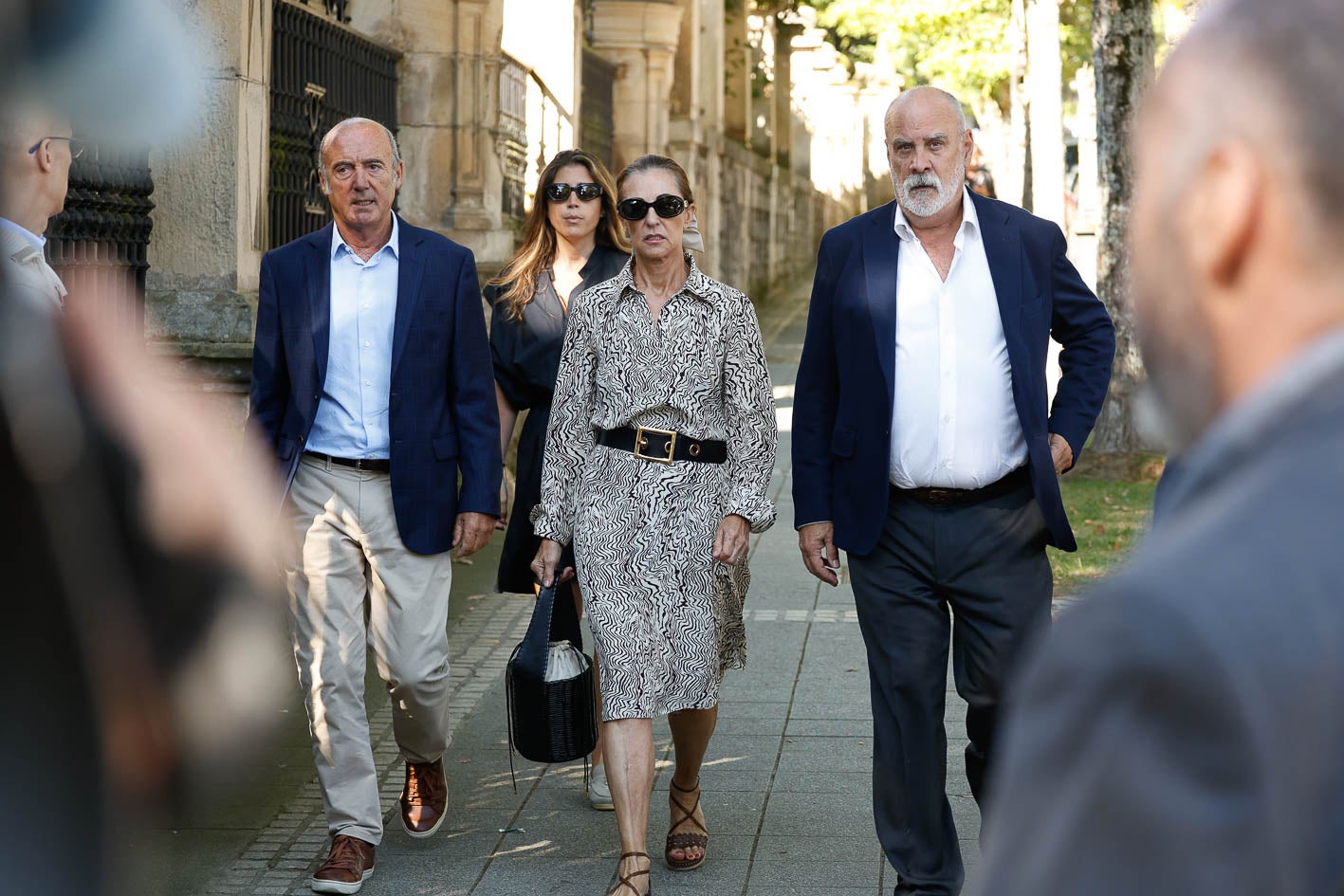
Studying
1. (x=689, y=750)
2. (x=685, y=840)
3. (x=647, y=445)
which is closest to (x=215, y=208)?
(x=647, y=445)

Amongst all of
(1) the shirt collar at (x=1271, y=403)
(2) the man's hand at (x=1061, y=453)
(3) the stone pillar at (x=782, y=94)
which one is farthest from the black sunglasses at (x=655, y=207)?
(3) the stone pillar at (x=782, y=94)

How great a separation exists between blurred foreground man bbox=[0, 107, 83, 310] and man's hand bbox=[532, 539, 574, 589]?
9.41ft

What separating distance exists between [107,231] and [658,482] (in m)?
3.40

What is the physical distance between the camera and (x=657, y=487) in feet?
16.5

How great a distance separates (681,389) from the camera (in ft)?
16.6

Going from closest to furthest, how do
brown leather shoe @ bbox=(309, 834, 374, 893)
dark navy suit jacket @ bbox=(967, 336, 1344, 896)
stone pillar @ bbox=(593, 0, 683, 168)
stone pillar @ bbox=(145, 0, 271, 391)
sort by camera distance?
dark navy suit jacket @ bbox=(967, 336, 1344, 896), brown leather shoe @ bbox=(309, 834, 374, 893), stone pillar @ bbox=(145, 0, 271, 391), stone pillar @ bbox=(593, 0, 683, 168)

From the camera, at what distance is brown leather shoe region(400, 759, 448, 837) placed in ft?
18.1

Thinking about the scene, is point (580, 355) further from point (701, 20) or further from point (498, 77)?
point (701, 20)

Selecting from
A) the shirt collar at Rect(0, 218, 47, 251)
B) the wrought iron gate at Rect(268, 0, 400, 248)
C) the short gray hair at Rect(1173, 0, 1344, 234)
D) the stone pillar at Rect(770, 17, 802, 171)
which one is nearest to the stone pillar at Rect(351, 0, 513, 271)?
the wrought iron gate at Rect(268, 0, 400, 248)

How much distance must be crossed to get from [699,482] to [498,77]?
799cm

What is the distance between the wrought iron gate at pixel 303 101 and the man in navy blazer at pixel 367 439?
2914 mm

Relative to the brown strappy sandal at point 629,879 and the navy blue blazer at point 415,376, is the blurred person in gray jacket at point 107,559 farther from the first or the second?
the navy blue blazer at point 415,376

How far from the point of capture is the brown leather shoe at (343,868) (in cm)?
503

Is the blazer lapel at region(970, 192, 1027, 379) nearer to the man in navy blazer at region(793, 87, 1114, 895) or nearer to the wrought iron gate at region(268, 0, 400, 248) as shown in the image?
the man in navy blazer at region(793, 87, 1114, 895)
